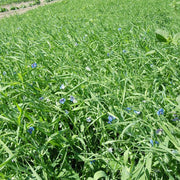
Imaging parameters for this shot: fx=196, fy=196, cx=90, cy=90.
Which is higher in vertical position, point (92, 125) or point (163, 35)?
point (163, 35)

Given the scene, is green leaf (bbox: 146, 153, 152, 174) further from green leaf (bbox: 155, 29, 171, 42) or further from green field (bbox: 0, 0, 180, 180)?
green leaf (bbox: 155, 29, 171, 42)

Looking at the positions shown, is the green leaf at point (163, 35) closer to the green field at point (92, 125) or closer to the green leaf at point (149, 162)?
the green field at point (92, 125)

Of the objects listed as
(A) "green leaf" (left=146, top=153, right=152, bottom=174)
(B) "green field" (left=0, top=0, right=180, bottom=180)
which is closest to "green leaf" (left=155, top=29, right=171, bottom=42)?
(B) "green field" (left=0, top=0, right=180, bottom=180)

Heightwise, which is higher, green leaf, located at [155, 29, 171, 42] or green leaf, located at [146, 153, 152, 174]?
green leaf, located at [155, 29, 171, 42]

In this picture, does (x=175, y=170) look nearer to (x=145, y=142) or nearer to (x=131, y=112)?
(x=145, y=142)

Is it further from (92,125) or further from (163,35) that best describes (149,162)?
(163,35)

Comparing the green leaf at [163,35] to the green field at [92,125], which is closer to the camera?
the green field at [92,125]

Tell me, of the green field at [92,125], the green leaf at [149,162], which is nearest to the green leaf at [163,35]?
the green field at [92,125]

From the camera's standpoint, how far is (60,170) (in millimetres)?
1125

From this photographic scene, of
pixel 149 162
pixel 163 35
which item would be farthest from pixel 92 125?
pixel 163 35

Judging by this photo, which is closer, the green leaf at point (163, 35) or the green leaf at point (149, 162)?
the green leaf at point (149, 162)

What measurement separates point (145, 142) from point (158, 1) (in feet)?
21.8

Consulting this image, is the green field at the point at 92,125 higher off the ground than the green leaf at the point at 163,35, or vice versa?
the green leaf at the point at 163,35

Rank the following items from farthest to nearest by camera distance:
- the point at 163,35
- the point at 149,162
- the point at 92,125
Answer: the point at 163,35 → the point at 92,125 → the point at 149,162
